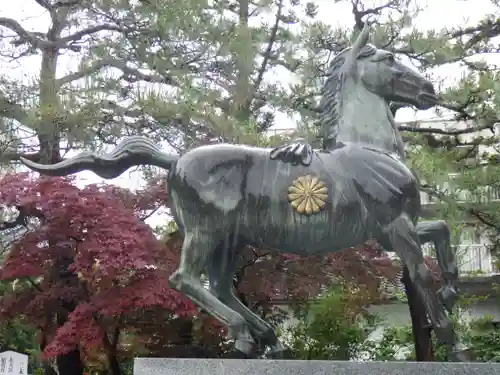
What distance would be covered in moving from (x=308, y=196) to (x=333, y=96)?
84cm

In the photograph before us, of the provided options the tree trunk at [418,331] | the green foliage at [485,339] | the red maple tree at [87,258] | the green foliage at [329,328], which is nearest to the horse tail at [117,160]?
the red maple tree at [87,258]

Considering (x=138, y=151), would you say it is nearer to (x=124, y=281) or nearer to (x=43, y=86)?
(x=124, y=281)

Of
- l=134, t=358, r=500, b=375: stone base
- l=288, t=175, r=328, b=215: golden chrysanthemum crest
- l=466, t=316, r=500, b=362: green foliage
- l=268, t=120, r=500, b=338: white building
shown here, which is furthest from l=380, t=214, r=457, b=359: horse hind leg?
l=466, t=316, r=500, b=362: green foliage

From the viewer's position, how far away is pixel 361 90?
164 inches

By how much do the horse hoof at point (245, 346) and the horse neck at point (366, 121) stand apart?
1.39m

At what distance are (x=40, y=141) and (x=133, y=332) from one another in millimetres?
3275

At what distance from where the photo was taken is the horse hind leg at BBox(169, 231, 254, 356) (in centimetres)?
364

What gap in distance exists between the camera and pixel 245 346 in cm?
360

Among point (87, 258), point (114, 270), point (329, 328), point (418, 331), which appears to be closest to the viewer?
point (114, 270)

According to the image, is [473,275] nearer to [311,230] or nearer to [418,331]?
[418,331]

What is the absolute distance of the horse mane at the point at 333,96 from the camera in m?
4.19

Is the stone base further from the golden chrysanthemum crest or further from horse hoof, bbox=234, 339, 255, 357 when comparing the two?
the golden chrysanthemum crest

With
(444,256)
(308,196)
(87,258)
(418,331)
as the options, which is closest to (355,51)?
(308,196)

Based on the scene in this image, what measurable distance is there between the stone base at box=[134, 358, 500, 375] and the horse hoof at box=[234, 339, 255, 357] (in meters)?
0.25
